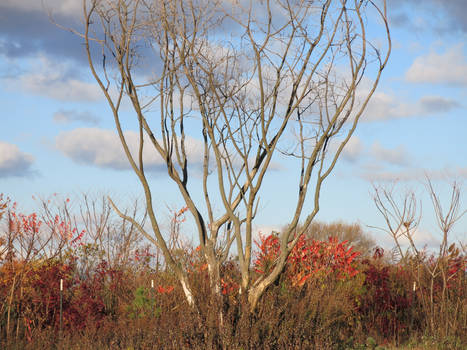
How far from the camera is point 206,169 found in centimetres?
746

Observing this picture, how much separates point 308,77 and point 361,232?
1961cm

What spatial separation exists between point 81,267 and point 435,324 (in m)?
6.64

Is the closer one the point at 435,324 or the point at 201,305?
the point at 201,305

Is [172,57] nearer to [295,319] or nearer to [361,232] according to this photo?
[295,319]

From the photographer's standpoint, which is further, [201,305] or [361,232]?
[361,232]

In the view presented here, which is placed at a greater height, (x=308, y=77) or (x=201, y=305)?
(x=308, y=77)

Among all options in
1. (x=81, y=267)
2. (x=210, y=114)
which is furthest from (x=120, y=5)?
(x=81, y=267)

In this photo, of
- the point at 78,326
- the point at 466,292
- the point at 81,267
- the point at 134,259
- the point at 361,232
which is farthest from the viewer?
the point at 361,232

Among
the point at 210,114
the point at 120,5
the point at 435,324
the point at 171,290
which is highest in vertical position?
the point at 120,5

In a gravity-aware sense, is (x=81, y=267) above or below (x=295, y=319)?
above

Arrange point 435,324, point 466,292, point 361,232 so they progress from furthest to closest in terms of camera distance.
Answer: point 361,232 < point 466,292 < point 435,324

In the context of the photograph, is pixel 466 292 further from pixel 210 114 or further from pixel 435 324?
pixel 210 114

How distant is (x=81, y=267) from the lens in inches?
443

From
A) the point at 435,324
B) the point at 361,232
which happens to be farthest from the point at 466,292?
the point at 361,232
